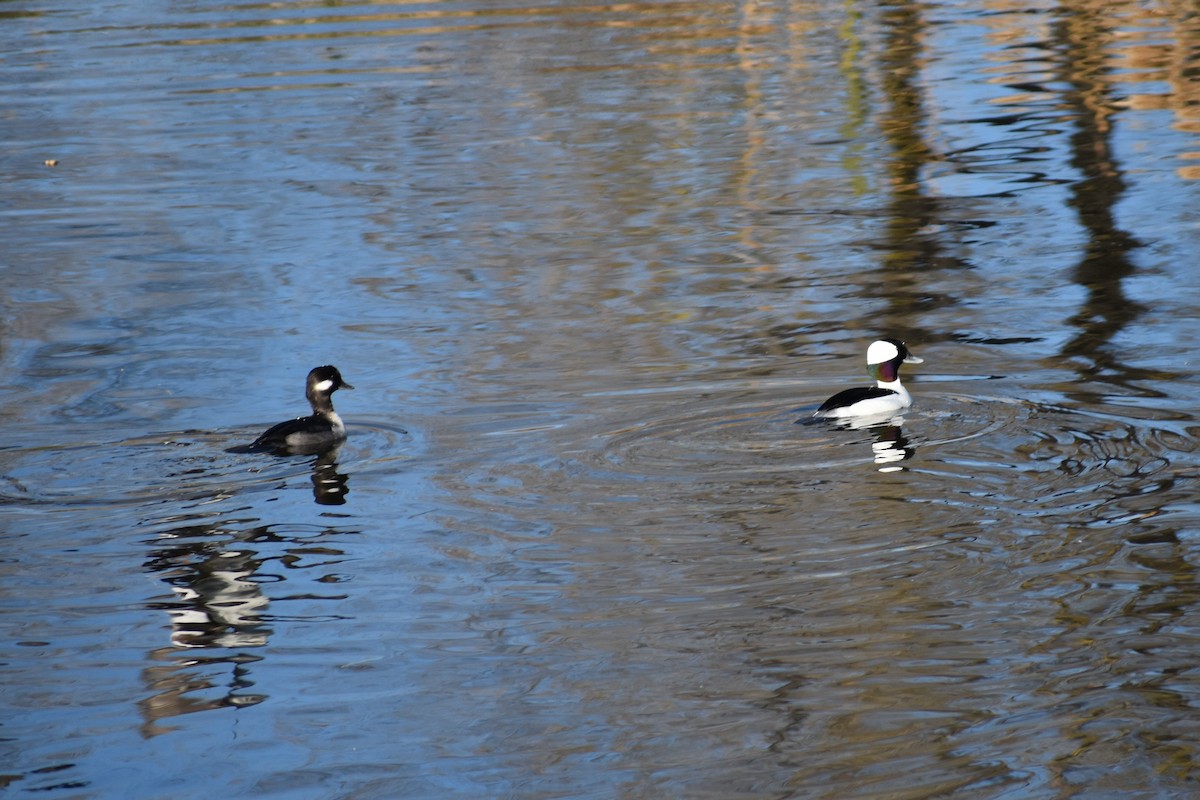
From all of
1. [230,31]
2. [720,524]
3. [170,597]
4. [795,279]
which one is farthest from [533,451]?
[230,31]

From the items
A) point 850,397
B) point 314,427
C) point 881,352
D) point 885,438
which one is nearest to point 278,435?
point 314,427

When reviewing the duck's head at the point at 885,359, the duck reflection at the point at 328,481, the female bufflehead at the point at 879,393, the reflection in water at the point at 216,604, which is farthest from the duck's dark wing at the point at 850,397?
the reflection in water at the point at 216,604

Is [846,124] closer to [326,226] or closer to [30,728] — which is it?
[326,226]

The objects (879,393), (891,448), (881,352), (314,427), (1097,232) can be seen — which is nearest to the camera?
(891,448)

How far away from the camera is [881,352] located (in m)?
9.40

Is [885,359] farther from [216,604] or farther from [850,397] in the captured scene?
[216,604]

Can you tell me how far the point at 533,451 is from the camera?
8.70 m

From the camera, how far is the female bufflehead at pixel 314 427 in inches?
353

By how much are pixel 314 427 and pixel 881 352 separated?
308 cm

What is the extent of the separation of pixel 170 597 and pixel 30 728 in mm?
1204

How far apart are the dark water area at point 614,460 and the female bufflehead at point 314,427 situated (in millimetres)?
93

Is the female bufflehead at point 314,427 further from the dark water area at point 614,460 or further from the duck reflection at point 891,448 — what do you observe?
the duck reflection at point 891,448

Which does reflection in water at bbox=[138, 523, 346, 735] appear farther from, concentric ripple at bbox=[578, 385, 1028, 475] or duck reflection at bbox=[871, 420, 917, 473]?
duck reflection at bbox=[871, 420, 917, 473]

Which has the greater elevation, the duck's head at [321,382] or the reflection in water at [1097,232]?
the duck's head at [321,382]
